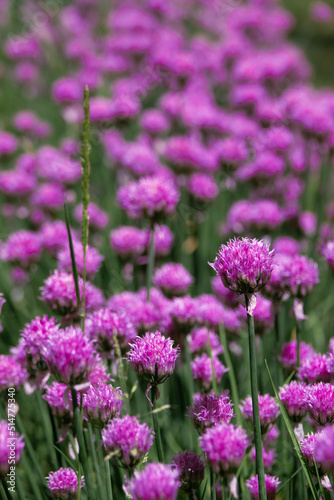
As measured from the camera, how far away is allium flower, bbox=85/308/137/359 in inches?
47.7

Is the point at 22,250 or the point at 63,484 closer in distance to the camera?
the point at 63,484

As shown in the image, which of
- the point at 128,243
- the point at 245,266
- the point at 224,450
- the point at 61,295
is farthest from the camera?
the point at 128,243

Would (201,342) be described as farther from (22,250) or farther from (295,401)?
(22,250)

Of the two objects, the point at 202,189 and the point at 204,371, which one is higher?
the point at 202,189

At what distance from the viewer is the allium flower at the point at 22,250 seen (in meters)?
2.01

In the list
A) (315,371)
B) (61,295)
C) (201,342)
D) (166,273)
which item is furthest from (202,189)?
(315,371)

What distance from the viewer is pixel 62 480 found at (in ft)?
3.31

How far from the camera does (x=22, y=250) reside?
6.58 feet

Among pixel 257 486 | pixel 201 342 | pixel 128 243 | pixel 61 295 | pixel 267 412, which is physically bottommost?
pixel 257 486

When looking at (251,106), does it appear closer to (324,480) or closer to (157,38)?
(157,38)

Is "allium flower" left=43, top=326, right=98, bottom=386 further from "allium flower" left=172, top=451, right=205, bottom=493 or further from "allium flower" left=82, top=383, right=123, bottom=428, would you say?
"allium flower" left=172, top=451, right=205, bottom=493

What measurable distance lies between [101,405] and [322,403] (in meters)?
0.40

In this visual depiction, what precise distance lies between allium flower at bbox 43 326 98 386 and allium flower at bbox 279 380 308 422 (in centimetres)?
43

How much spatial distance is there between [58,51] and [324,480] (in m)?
5.81
